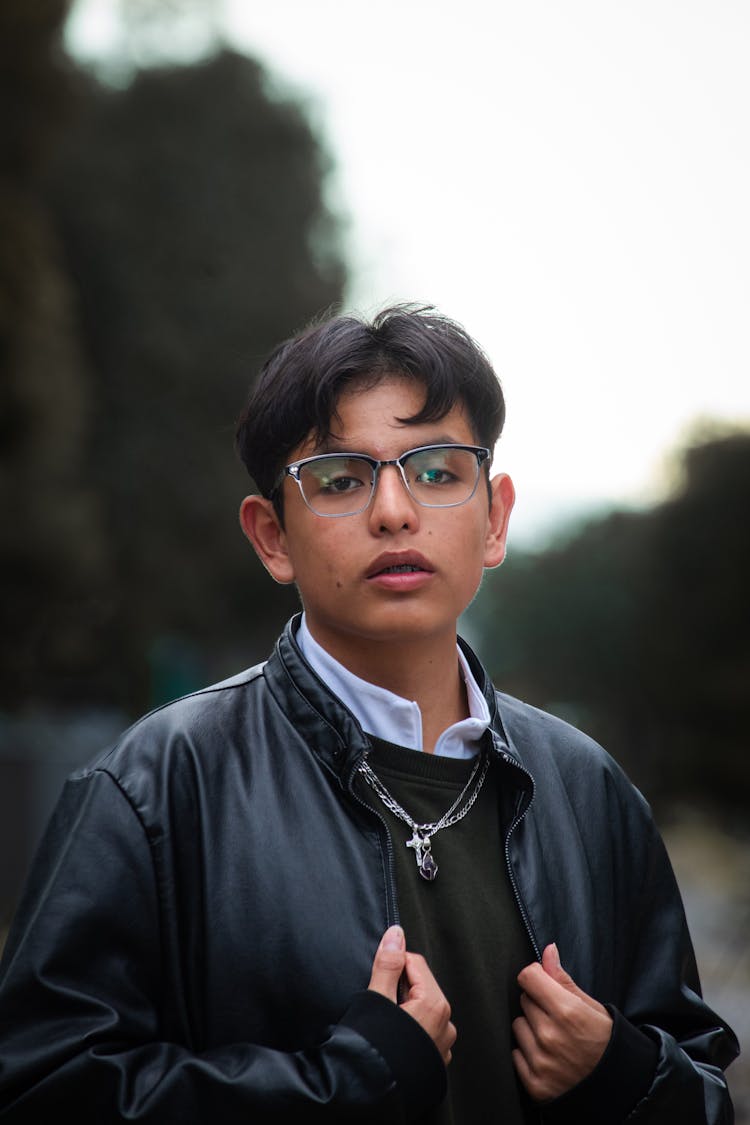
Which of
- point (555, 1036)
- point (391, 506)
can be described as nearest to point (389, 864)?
point (555, 1036)

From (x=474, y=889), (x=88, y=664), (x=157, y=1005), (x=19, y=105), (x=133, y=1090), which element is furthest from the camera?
(x=88, y=664)

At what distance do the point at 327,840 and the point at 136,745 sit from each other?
14.2 inches

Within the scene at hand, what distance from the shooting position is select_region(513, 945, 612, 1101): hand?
244 cm

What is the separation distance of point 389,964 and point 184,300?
87.1 ft

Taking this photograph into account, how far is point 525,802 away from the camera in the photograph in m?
2.64

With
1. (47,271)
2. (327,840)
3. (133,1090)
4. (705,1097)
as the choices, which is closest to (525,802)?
(327,840)

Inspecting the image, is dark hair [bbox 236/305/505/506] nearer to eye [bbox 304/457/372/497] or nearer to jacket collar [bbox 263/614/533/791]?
eye [bbox 304/457/372/497]

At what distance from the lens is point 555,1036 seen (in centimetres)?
244

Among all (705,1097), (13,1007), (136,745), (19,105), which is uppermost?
(19,105)

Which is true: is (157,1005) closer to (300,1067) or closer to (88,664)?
(300,1067)

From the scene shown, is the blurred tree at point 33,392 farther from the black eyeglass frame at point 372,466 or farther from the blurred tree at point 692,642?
the black eyeglass frame at point 372,466

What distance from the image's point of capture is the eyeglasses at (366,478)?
2570mm

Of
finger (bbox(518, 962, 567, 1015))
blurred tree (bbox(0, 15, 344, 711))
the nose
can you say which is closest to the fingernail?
finger (bbox(518, 962, 567, 1015))

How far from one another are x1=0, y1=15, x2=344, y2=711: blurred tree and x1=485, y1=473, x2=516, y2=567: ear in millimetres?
19363
